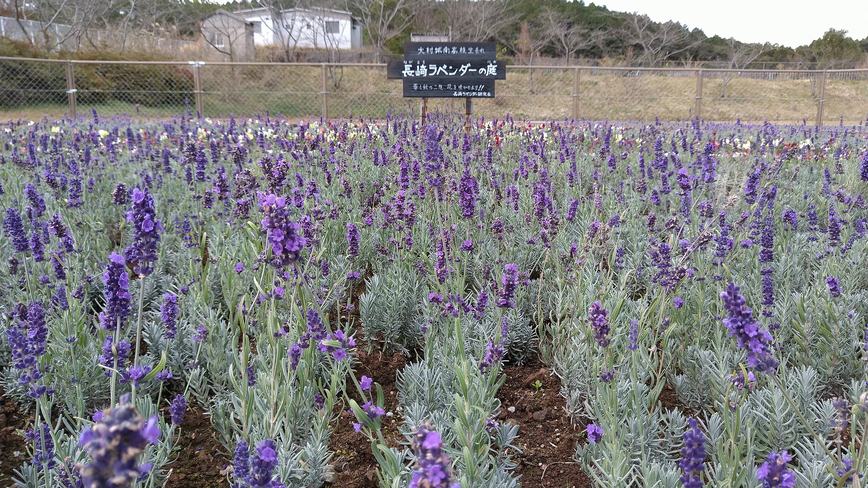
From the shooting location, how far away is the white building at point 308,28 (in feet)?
139

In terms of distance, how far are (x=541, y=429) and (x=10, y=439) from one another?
1.99 metres

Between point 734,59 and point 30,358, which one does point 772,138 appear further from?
point 734,59

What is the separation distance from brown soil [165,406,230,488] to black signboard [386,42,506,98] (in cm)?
825

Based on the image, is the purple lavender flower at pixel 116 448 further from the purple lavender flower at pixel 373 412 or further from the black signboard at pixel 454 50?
the black signboard at pixel 454 50

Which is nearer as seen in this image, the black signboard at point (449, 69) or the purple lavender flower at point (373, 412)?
the purple lavender flower at point (373, 412)

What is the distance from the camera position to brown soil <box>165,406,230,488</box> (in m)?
2.13

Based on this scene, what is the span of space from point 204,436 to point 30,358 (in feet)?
2.66

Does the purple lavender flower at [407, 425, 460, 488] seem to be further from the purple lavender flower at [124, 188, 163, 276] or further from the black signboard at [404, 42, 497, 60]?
the black signboard at [404, 42, 497, 60]

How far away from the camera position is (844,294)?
9.81ft

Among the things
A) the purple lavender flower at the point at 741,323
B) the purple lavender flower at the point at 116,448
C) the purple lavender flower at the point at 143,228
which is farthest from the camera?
the purple lavender flower at the point at 143,228

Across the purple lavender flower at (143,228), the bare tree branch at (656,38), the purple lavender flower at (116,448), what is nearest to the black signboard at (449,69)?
the purple lavender flower at (143,228)

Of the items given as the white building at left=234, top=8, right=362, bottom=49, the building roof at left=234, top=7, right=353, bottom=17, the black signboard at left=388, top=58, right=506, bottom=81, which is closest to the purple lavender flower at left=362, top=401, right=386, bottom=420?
the black signboard at left=388, top=58, right=506, bottom=81

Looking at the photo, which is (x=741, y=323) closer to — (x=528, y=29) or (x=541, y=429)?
(x=541, y=429)

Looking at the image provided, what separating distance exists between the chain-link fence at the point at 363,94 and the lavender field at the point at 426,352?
12.6 m
